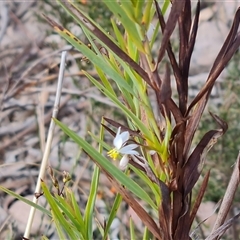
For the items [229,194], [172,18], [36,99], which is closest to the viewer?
[172,18]

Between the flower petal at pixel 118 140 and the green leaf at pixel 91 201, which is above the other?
the flower petal at pixel 118 140

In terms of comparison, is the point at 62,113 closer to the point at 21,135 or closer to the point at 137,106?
the point at 21,135

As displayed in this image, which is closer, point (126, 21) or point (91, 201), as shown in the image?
point (126, 21)

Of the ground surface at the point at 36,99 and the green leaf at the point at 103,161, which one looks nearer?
the green leaf at the point at 103,161

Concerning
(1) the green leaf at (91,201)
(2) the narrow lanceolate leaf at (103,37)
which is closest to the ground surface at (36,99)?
(1) the green leaf at (91,201)

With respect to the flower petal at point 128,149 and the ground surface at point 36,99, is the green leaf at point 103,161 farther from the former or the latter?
the ground surface at point 36,99

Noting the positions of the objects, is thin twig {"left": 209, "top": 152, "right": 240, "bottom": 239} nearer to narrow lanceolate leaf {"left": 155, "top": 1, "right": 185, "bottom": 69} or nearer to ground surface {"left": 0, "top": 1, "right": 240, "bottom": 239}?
narrow lanceolate leaf {"left": 155, "top": 1, "right": 185, "bottom": 69}

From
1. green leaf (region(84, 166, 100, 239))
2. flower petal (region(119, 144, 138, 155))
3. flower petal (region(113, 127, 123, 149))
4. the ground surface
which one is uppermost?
the ground surface

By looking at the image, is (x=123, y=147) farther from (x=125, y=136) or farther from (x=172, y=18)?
(x=172, y=18)

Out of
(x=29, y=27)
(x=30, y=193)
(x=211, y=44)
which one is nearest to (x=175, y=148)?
(x=30, y=193)

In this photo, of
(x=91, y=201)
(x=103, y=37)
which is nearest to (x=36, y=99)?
(x=91, y=201)

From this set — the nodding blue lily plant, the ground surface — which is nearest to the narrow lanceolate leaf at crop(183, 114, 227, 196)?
the nodding blue lily plant

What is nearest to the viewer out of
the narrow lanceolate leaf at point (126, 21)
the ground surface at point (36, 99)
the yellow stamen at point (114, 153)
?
the narrow lanceolate leaf at point (126, 21)
